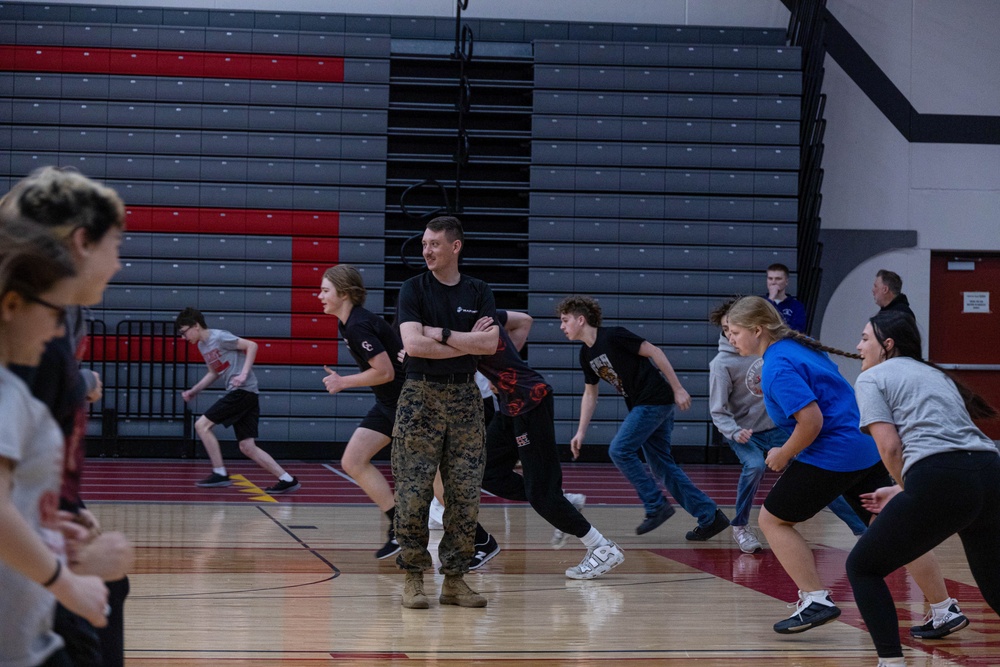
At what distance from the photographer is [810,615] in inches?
183

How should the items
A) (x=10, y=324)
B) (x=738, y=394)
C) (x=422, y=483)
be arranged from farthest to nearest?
(x=738, y=394)
(x=422, y=483)
(x=10, y=324)

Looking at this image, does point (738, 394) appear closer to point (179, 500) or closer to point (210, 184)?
point (179, 500)

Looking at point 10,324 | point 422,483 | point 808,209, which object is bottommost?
point 422,483

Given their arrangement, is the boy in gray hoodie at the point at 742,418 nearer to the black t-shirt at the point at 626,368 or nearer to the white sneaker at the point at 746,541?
the white sneaker at the point at 746,541

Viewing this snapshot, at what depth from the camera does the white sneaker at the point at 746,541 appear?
23.3 ft

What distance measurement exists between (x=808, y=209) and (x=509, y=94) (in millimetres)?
3866

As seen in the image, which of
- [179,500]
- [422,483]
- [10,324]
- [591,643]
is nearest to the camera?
[10,324]

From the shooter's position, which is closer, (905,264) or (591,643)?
(591,643)

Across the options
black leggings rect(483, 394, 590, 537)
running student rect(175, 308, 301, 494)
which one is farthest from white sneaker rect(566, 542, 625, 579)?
running student rect(175, 308, 301, 494)

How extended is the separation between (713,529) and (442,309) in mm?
3118

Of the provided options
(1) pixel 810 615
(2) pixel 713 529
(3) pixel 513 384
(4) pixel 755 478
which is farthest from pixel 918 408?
(2) pixel 713 529

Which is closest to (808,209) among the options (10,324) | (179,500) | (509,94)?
(509,94)

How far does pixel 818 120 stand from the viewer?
13.4 metres

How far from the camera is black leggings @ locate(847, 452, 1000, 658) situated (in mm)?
3871
